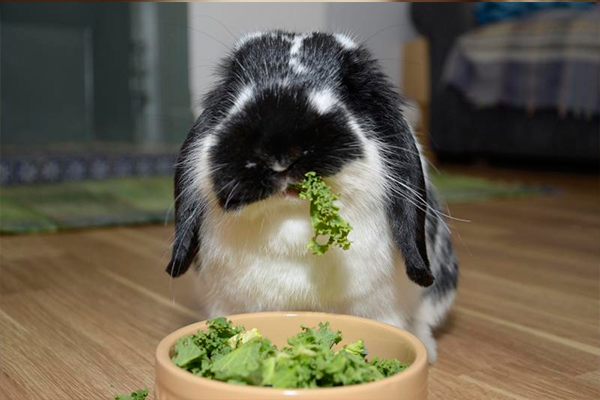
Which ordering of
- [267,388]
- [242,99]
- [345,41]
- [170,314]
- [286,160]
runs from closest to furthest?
[267,388] < [286,160] < [242,99] < [345,41] < [170,314]

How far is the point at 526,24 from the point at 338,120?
366 cm

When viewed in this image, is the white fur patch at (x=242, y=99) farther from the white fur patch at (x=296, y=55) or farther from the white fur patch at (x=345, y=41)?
the white fur patch at (x=345, y=41)

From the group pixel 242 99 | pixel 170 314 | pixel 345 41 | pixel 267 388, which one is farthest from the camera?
pixel 170 314

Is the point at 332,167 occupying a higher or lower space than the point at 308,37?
lower

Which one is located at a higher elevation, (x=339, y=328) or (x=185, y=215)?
(x=185, y=215)

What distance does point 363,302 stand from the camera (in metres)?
1.04

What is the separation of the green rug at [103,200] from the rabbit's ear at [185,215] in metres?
0.80

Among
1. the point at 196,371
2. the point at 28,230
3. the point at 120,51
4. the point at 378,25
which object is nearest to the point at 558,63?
the point at 378,25

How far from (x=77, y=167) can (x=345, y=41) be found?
9.14 ft

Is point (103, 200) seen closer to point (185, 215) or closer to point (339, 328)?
point (185, 215)

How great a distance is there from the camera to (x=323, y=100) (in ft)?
2.99

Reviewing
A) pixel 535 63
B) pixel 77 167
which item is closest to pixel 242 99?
pixel 77 167

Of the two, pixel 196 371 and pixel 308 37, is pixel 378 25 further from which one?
pixel 196 371

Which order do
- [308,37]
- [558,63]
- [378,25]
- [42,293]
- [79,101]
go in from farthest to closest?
[378,25] → [79,101] → [558,63] → [42,293] → [308,37]
